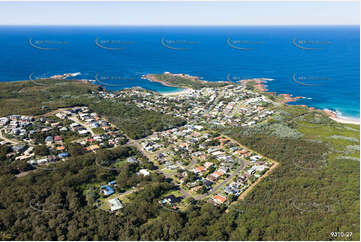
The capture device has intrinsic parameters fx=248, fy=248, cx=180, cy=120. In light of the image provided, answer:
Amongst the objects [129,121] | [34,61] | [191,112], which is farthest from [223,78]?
[34,61]

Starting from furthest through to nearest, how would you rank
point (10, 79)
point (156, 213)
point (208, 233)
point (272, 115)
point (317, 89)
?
point (10, 79) < point (317, 89) < point (272, 115) < point (156, 213) < point (208, 233)

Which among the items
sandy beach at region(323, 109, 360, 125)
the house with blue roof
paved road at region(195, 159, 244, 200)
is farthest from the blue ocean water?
paved road at region(195, 159, 244, 200)

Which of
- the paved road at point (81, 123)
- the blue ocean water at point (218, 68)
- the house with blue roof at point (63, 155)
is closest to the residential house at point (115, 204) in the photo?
the house with blue roof at point (63, 155)

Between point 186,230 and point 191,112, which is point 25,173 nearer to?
point 186,230

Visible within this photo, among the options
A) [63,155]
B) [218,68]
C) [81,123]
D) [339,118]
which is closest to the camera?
[63,155]

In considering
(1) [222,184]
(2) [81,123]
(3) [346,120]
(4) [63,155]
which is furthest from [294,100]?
(4) [63,155]

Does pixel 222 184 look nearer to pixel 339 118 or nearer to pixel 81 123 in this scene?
pixel 81 123

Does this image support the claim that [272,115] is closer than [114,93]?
Yes

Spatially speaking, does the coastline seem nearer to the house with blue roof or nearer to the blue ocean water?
the blue ocean water

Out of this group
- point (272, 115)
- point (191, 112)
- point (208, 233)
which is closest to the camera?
point (208, 233)

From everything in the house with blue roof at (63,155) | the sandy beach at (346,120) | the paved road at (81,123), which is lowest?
the house with blue roof at (63,155)

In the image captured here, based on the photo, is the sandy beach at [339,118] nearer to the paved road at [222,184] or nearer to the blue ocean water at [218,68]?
the blue ocean water at [218,68]
